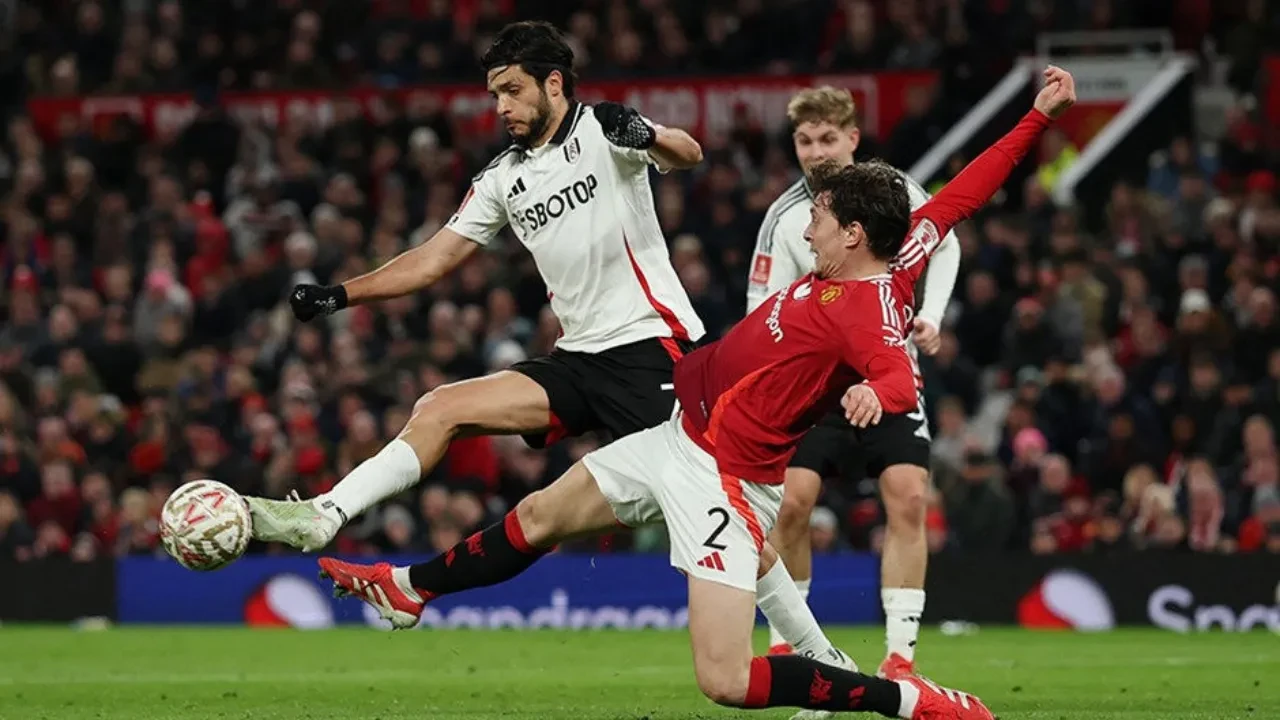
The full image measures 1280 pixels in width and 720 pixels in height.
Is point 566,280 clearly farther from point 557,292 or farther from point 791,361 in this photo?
point 791,361

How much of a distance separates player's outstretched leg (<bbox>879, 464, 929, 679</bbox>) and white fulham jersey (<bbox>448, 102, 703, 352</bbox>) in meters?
1.38

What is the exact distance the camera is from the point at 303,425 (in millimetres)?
18766

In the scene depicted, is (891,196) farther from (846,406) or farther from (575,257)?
(575,257)

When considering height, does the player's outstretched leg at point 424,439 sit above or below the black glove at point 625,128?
below

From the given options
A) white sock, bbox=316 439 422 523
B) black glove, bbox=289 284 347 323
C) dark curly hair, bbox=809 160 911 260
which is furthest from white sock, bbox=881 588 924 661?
black glove, bbox=289 284 347 323

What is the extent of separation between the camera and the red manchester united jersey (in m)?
7.98

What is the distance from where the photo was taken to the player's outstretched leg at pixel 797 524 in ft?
35.0

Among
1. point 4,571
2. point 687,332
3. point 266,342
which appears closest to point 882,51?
point 266,342

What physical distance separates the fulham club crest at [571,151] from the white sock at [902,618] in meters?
2.40

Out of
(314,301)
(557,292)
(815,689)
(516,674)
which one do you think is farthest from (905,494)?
(516,674)

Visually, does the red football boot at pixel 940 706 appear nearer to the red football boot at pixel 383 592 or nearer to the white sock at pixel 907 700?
the white sock at pixel 907 700

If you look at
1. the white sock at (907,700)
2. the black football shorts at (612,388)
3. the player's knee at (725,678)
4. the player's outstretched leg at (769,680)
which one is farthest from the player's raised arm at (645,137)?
the white sock at (907,700)

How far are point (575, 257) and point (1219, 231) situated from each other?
10.4 metres

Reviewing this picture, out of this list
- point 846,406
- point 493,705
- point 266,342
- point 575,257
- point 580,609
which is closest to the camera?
point 846,406
